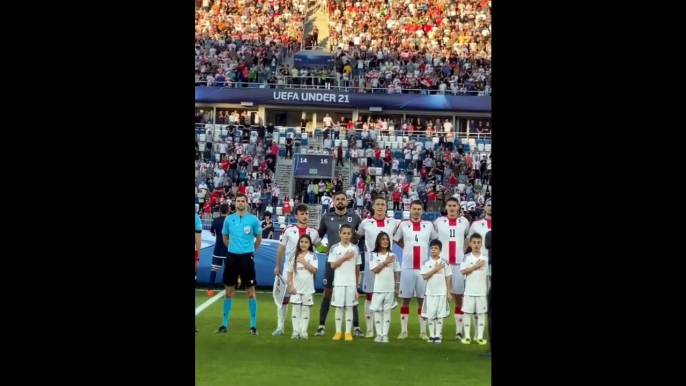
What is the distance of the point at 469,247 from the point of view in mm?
10359

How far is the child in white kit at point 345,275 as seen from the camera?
965 centimetres

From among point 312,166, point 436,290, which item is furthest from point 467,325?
point 312,166

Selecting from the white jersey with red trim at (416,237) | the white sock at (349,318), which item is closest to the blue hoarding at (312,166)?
the white jersey with red trim at (416,237)

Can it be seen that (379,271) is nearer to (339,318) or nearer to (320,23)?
(339,318)

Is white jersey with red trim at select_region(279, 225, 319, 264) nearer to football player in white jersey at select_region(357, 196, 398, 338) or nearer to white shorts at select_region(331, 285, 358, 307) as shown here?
football player in white jersey at select_region(357, 196, 398, 338)

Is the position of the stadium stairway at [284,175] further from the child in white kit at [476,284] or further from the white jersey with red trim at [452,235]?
the child in white kit at [476,284]

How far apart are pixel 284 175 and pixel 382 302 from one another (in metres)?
16.6

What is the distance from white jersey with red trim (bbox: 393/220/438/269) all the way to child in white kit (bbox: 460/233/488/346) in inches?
31.1

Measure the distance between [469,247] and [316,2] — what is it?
2519 cm

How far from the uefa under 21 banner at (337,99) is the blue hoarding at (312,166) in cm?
430

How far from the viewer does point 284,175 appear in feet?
85.1
